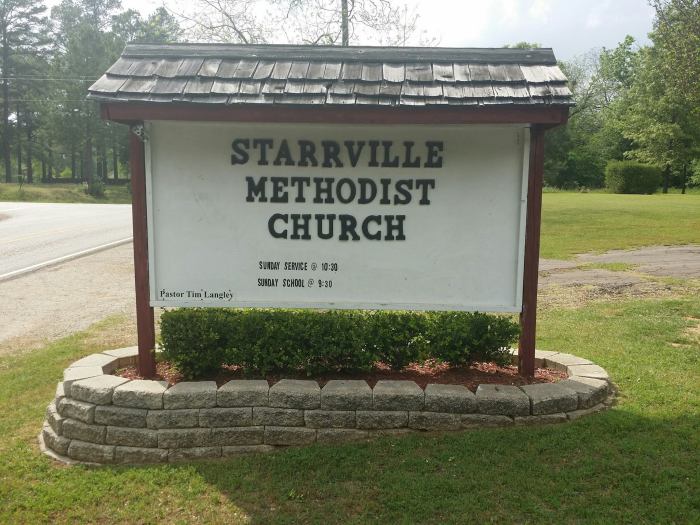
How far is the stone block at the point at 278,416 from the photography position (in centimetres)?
445

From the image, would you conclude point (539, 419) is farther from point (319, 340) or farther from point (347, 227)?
point (347, 227)

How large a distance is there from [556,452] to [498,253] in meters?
1.65

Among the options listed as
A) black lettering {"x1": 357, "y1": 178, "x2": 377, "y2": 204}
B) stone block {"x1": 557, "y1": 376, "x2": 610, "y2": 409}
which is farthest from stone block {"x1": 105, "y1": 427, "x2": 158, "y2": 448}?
stone block {"x1": 557, "y1": 376, "x2": 610, "y2": 409}

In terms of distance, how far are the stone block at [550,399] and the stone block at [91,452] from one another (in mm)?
3270

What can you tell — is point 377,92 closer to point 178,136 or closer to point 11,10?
point 178,136

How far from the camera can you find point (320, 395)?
4.48m

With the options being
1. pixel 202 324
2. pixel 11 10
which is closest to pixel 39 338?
pixel 202 324

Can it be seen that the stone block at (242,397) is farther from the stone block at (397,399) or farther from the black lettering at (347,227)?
the black lettering at (347,227)

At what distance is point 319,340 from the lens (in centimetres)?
495

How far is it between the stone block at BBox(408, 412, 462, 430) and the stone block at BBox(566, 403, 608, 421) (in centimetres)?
94

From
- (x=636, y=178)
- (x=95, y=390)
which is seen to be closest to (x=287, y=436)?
(x=95, y=390)

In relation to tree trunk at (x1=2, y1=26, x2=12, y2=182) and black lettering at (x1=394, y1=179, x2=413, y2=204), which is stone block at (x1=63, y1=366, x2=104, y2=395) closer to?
black lettering at (x1=394, y1=179, x2=413, y2=204)

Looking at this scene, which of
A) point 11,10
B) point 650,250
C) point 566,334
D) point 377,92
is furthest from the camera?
point 11,10

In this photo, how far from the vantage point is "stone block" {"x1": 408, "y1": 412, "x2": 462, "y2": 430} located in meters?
4.50
